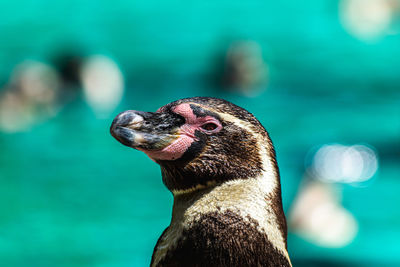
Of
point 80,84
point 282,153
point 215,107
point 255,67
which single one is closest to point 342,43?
point 255,67

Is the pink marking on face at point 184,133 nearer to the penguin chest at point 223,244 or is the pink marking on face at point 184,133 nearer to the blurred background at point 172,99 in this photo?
the penguin chest at point 223,244

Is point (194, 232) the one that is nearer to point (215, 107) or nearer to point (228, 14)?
point (215, 107)

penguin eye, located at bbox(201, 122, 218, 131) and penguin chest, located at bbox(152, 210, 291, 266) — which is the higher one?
penguin eye, located at bbox(201, 122, 218, 131)

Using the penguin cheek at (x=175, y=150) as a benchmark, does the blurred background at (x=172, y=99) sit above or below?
above

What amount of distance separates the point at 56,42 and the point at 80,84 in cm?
33

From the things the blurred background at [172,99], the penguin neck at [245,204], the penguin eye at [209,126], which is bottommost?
the penguin neck at [245,204]

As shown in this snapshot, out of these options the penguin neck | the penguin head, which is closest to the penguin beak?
the penguin head

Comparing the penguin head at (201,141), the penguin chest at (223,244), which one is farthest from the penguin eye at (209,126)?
the penguin chest at (223,244)

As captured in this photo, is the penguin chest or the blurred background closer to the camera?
the penguin chest

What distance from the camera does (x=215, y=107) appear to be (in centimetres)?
90

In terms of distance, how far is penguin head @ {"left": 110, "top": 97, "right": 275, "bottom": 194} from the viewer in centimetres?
86

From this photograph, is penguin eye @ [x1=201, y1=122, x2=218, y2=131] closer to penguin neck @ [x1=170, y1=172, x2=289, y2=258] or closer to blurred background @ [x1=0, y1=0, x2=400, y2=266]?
penguin neck @ [x1=170, y1=172, x2=289, y2=258]

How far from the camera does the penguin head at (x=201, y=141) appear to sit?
863 millimetres

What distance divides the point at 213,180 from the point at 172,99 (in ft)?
9.14
